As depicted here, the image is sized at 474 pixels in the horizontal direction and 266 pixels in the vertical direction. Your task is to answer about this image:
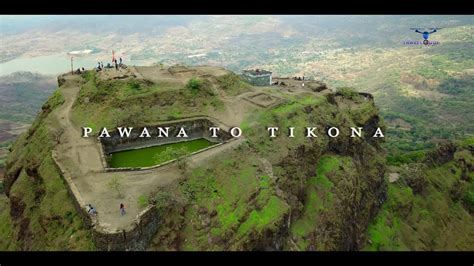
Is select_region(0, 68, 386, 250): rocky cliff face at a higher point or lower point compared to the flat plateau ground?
lower

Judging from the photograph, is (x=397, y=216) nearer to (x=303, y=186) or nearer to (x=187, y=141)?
(x=303, y=186)

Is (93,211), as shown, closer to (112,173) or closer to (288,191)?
(112,173)

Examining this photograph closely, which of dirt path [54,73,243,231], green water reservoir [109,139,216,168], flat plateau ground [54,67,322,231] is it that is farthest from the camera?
green water reservoir [109,139,216,168]

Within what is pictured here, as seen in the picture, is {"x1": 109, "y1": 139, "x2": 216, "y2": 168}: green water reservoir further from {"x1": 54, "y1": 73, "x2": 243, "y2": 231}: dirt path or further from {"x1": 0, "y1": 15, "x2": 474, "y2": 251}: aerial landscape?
{"x1": 54, "y1": 73, "x2": 243, "y2": 231}: dirt path

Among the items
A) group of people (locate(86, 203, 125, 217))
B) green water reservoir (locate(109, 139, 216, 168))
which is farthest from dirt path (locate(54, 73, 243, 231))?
green water reservoir (locate(109, 139, 216, 168))

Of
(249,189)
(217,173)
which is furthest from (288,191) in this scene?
(217,173)

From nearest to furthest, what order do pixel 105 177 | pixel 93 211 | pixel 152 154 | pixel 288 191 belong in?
pixel 93 211
pixel 105 177
pixel 288 191
pixel 152 154

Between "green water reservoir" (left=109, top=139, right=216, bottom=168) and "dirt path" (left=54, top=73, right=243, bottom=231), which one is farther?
"green water reservoir" (left=109, top=139, right=216, bottom=168)

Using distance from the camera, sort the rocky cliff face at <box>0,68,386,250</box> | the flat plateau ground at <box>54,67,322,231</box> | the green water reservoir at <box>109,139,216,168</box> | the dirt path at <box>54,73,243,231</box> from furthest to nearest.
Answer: the green water reservoir at <box>109,139,216,168</box>
the rocky cliff face at <box>0,68,386,250</box>
the flat plateau ground at <box>54,67,322,231</box>
the dirt path at <box>54,73,243,231</box>
